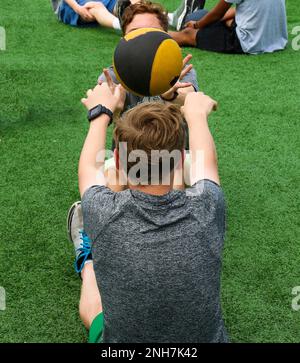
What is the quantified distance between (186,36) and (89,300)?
169 inches

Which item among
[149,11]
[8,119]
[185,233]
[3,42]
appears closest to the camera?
[185,233]

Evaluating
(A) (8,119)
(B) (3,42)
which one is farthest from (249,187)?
(B) (3,42)

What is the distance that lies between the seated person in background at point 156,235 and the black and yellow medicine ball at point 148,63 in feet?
2.80

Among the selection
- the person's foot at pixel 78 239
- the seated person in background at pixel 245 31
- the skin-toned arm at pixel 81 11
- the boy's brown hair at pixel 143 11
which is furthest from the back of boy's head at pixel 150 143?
the skin-toned arm at pixel 81 11

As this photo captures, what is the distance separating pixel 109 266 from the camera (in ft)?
6.89

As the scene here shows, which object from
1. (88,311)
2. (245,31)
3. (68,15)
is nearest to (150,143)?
(88,311)

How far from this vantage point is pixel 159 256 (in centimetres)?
201

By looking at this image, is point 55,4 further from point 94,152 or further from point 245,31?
point 94,152

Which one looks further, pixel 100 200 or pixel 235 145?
pixel 235 145

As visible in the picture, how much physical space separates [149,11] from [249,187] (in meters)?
1.40

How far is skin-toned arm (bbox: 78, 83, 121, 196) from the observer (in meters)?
2.24

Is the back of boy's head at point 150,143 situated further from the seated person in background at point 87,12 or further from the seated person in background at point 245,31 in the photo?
the seated person in background at point 87,12

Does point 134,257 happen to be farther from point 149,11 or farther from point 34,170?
point 34,170

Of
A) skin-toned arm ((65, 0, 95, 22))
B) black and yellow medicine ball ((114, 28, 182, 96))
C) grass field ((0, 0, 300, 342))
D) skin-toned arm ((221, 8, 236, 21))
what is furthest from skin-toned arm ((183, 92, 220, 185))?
skin-toned arm ((65, 0, 95, 22))
